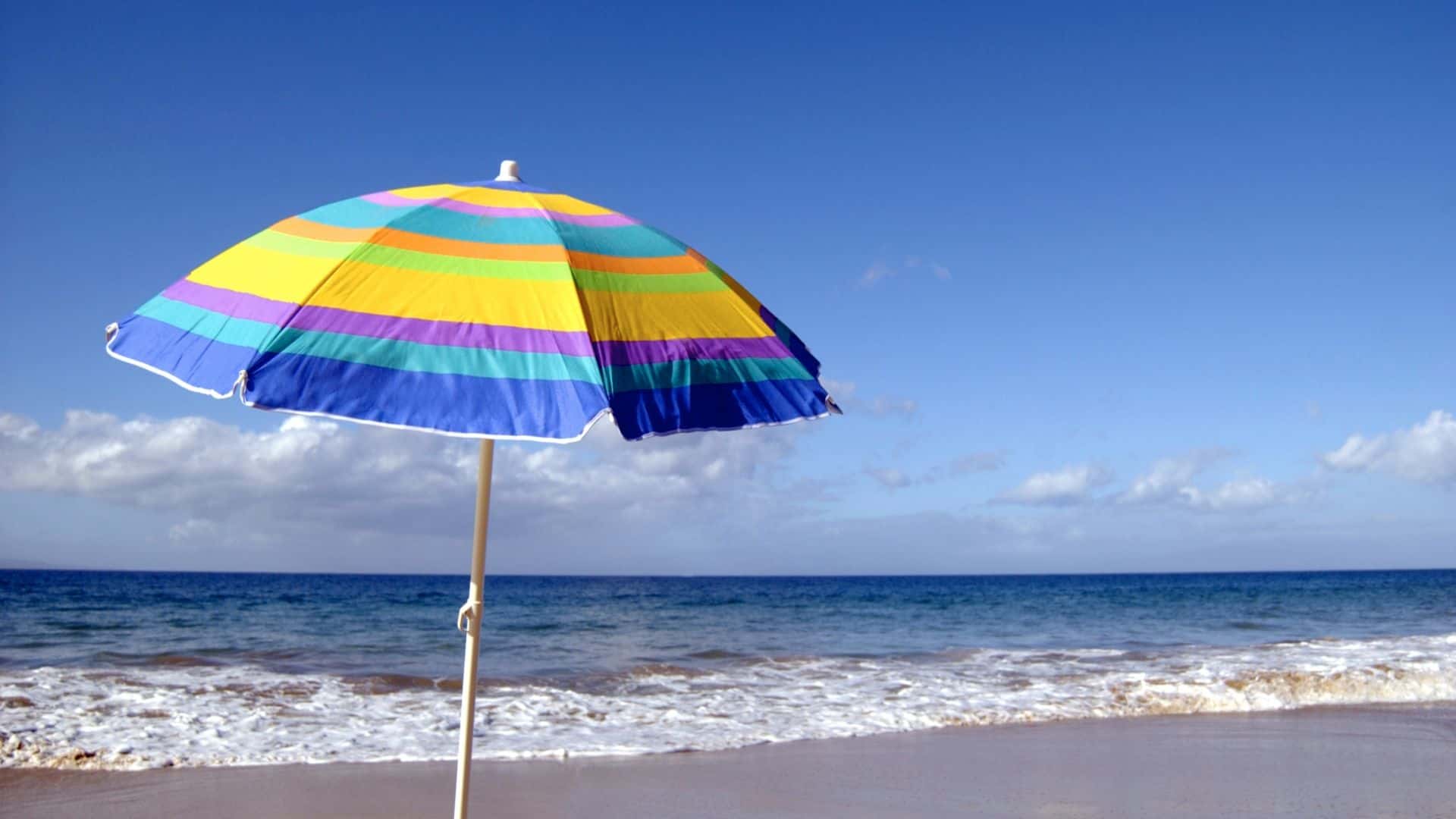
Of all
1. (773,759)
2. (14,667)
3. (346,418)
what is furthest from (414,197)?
(14,667)

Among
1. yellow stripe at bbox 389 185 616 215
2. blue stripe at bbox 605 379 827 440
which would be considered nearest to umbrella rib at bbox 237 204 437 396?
yellow stripe at bbox 389 185 616 215

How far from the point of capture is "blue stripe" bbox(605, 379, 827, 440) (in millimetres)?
2734

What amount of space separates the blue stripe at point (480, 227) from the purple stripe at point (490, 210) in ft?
0.07

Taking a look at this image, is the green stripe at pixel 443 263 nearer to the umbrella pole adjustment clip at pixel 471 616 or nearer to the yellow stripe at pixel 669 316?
the yellow stripe at pixel 669 316

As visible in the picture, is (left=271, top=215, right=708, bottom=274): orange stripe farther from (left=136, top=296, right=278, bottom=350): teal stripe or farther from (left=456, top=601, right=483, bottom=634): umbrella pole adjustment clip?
(left=456, top=601, right=483, bottom=634): umbrella pole adjustment clip

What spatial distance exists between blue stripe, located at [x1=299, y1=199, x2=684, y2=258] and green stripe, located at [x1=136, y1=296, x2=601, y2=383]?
1.47 feet

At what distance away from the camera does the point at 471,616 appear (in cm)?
337

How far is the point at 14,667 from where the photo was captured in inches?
545

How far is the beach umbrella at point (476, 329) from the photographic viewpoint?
2582 millimetres

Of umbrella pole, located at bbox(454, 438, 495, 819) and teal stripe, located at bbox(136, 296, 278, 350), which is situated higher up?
teal stripe, located at bbox(136, 296, 278, 350)

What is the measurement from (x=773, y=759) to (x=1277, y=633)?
56.8 feet

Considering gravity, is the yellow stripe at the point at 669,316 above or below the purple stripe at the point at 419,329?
above

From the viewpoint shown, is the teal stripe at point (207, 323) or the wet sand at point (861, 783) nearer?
the teal stripe at point (207, 323)

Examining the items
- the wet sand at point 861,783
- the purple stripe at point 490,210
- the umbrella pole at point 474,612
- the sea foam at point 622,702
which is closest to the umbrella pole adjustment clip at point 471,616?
the umbrella pole at point 474,612
